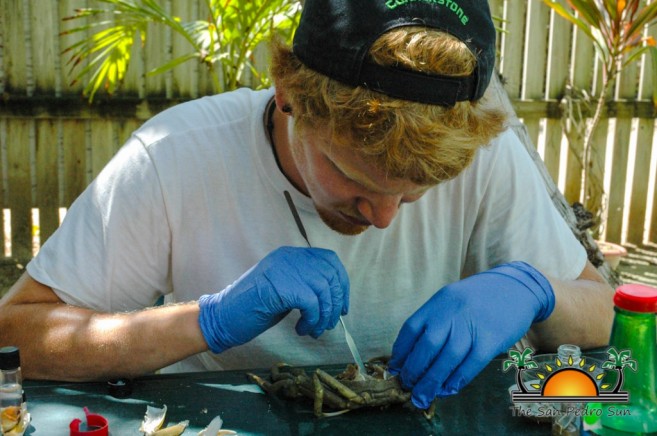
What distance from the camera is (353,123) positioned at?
A: 1.48 meters

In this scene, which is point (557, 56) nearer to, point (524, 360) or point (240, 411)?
point (524, 360)

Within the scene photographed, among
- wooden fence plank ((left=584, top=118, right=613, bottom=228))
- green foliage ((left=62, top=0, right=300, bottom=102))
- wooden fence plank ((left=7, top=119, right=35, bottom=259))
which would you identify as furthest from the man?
wooden fence plank ((left=584, top=118, right=613, bottom=228))

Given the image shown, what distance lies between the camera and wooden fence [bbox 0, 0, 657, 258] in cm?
464

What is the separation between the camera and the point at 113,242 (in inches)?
73.0

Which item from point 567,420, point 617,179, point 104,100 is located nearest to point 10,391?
point 567,420

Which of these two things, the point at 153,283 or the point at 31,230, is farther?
the point at 31,230

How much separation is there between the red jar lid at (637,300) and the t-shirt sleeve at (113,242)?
1077mm

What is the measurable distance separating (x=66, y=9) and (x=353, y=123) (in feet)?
12.0

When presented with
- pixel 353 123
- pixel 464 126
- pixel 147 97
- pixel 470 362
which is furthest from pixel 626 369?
pixel 147 97

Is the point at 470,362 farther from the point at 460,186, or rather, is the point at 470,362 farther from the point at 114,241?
the point at 114,241

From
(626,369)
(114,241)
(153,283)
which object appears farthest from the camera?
(153,283)

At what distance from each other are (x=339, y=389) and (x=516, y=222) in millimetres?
809

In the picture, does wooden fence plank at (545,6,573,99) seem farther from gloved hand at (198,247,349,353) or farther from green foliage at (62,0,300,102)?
gloved hand at (198,247,349,353)

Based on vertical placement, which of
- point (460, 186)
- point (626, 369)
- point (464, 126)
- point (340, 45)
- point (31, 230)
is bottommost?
point (31, 230)
